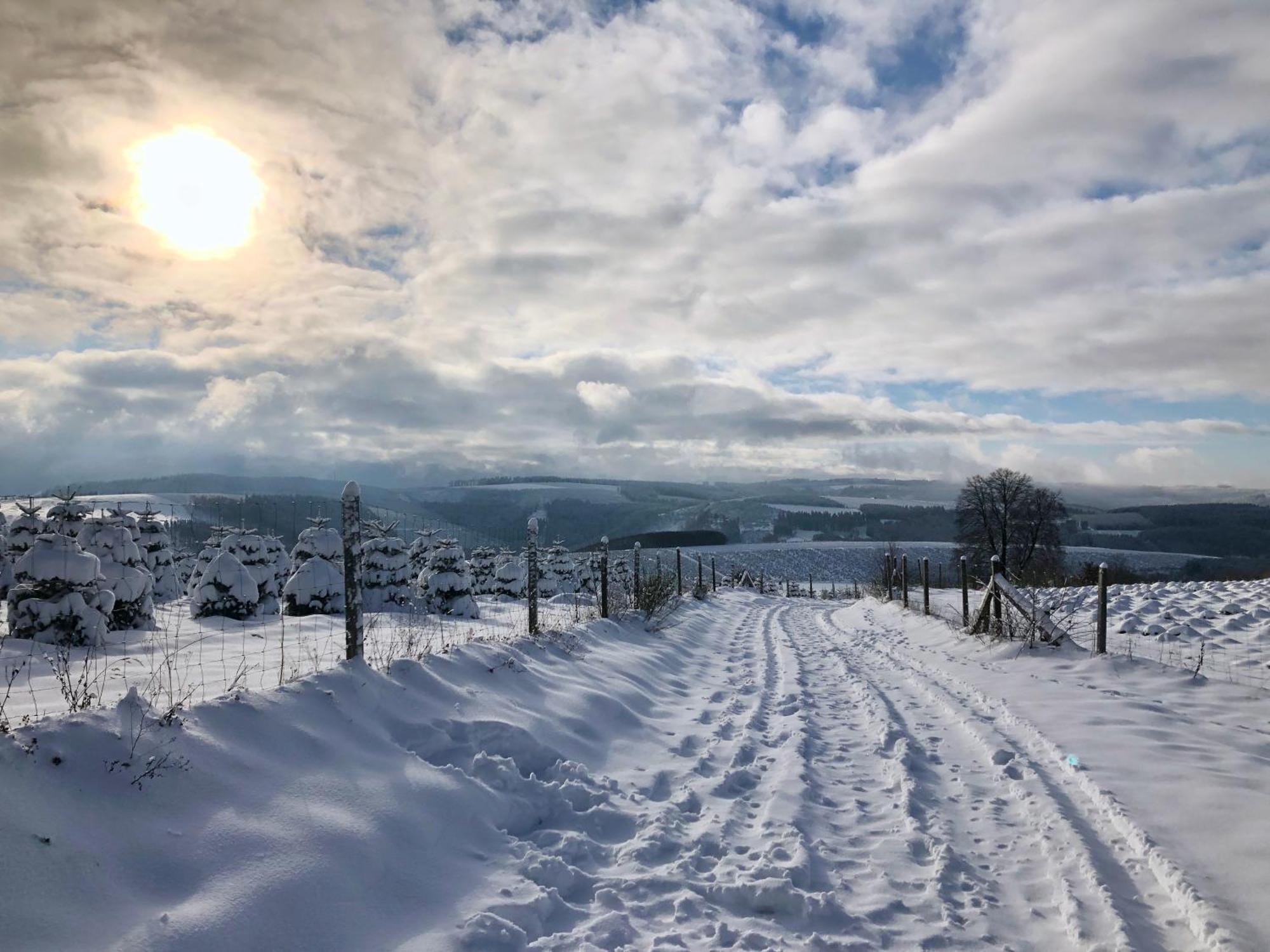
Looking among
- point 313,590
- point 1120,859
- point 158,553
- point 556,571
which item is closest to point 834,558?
point 556,571

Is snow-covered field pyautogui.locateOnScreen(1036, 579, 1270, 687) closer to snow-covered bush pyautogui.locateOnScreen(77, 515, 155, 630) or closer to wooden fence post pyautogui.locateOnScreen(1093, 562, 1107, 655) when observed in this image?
wooden fence post pyautogui.locateOnScreen(1093, 562, 1107, 655)

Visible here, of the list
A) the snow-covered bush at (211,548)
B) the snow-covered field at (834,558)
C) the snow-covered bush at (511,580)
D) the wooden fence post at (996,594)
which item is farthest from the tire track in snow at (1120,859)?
the snow-covered field at (834,558)

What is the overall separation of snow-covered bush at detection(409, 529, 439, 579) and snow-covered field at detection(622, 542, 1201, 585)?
4872cm

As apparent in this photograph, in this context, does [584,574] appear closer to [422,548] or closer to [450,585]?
[422,548]

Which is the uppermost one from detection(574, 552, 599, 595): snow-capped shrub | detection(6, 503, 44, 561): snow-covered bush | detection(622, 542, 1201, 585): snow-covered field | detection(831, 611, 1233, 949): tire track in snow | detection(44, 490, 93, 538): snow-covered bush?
detection(44, 490, 93, 538): snow-covered bush

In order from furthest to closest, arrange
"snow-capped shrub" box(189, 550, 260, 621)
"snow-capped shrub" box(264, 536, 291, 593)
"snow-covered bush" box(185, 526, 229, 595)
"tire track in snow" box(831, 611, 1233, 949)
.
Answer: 1. "snow-covered bush" box(185, 526, 229, 595)
2. "snow-capped shrub" box(264, 536, 291, 593)
3. "snow-capped shrub" box(189, 550, 260, 621)
4. "tire track in snow" box(831, 611, 1233, 949)

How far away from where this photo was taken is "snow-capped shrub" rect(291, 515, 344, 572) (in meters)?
19.5

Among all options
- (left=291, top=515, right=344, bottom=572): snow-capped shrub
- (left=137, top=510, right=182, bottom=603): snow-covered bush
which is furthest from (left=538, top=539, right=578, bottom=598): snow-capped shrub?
(left=137, top=510, right=182, bottom=603): snow-covered bush

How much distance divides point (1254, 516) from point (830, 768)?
5463 inches

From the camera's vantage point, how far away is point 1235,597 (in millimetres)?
17734

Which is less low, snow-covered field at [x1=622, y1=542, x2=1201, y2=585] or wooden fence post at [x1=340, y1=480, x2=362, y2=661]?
wooden fence post at [x1=340, y1=480, x2=362, y2=661]

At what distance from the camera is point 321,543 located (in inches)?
778

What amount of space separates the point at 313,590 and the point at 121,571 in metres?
5.18

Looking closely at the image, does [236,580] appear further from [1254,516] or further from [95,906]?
[1254,516]
